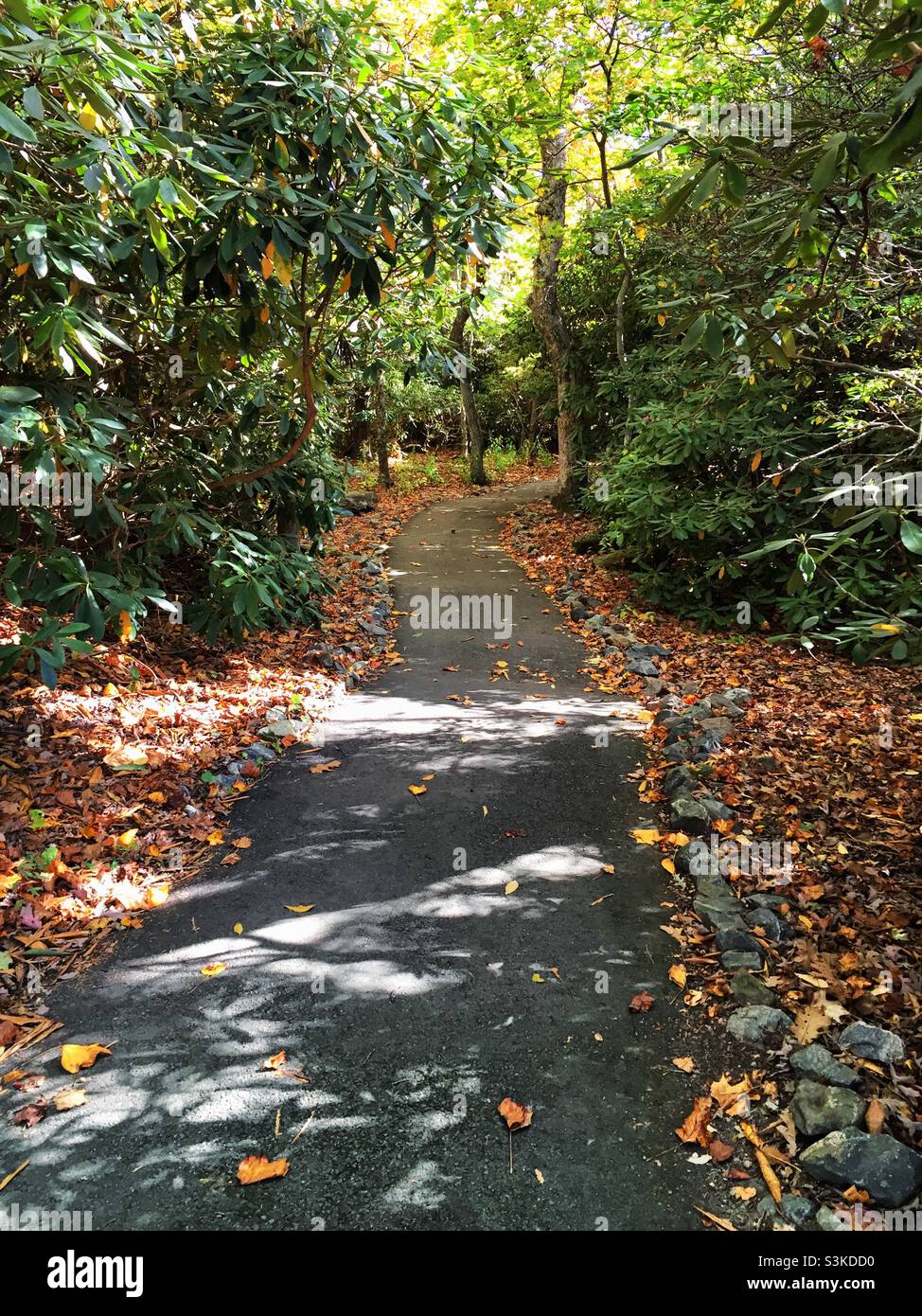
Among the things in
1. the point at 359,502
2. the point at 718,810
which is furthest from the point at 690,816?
the point at 359,502

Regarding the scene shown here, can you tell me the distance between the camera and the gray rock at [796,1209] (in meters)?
2.15

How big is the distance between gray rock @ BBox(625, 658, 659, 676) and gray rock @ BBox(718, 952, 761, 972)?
3779 mm

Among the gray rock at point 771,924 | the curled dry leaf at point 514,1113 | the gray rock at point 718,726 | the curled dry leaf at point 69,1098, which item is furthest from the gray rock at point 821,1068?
the gray rock at point 718,726

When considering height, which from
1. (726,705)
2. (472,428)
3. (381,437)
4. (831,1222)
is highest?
A: (472,428)

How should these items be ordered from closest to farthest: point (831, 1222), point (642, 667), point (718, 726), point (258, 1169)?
point (831, 1222), point (258, 1169), point (718, 726), point (642, 667)

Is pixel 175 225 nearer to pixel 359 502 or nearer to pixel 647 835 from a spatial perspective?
pixel 647 835

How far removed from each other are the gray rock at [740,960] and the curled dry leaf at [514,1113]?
1.11 meters

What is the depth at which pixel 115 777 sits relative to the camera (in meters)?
4.32

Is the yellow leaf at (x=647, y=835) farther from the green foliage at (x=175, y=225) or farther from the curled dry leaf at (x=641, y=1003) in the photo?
the green foliage at (x=175, y=225)

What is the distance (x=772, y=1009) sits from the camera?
9.38ft

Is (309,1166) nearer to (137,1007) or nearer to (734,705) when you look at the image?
(137,1007)

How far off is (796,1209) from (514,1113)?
852 millimetres

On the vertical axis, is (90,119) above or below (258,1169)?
above

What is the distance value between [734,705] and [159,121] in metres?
5.17
